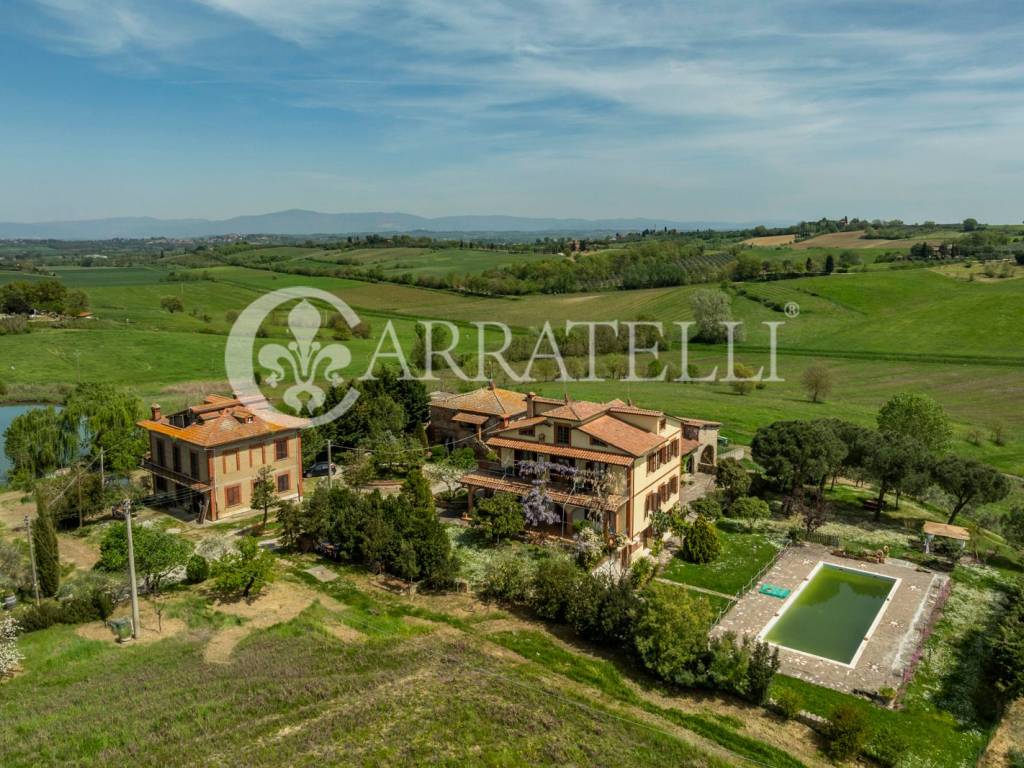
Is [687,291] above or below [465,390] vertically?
above

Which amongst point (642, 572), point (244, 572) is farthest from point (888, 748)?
point (244, 572)

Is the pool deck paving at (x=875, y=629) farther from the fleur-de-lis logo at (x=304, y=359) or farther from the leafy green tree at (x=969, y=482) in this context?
the fleur-de-lis logo at (x=304, y=359)

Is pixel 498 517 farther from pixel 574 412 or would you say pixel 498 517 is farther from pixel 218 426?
pixel 218 426

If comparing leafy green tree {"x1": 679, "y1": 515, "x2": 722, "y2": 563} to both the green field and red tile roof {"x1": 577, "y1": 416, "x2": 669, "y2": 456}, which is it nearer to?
red tile roof {"x1": 577, "y1": 416, "x2": 669, "y2": 456}

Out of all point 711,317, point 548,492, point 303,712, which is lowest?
point 303,712

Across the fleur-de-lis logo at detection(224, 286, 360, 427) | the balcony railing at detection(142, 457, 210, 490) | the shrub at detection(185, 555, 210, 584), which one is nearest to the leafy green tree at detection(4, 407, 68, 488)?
the balcony railing at detection(142, 457, 210, 490)

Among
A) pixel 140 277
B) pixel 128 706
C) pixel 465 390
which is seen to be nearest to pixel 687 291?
pixel 465 390

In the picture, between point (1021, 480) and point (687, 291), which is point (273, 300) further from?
point (1021, 480)
